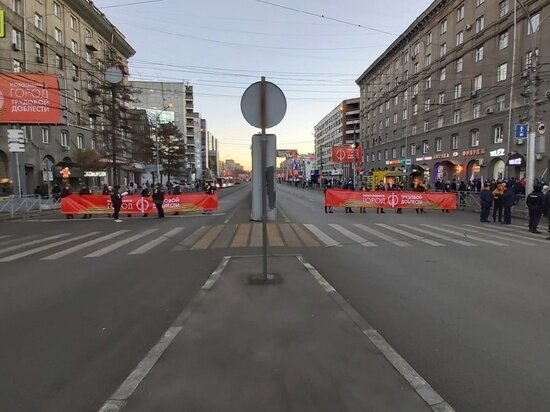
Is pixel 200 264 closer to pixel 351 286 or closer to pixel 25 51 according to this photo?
pixel 351 286

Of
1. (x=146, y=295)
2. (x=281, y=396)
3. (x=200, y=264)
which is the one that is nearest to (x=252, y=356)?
(x=281, y=396)

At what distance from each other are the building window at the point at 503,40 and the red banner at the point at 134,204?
28.0 metres

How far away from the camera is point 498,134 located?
35438 mm

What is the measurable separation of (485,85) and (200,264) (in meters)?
36.9

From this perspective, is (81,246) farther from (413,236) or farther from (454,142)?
(454,142)

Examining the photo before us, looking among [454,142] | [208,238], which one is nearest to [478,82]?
[454,142]

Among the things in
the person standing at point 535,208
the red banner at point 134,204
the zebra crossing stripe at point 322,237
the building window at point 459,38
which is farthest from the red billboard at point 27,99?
the building window at point 459,38

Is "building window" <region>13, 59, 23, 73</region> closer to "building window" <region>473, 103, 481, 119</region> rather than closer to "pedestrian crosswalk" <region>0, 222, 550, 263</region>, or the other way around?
"pedestrian crosswalk" <region>0, 222, 550, 263</region>

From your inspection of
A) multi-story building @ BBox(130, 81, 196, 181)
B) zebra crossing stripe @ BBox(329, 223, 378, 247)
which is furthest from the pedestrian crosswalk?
multi-story building @ BBox(130, 81, 196, 181)

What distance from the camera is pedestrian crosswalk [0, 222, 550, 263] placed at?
424 inches

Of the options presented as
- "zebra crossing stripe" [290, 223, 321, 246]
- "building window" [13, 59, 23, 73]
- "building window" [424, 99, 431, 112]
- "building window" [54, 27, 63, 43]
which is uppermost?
"building window" [54, 27, 63, 43]

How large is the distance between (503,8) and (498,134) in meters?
10.2

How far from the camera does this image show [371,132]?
247ft

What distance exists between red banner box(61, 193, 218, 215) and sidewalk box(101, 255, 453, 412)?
55.7 feet
